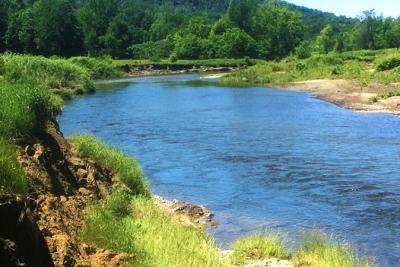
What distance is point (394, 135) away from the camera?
36.2 m

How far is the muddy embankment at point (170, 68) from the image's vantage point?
128025 millimetres

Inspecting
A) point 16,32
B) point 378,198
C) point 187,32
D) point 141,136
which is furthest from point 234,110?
point 187,32

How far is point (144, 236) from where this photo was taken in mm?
13125

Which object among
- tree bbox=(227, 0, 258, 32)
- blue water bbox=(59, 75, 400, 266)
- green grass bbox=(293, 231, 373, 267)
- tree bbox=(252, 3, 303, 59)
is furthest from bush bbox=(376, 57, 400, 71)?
tree bbox=(227, 0, 258, 32)

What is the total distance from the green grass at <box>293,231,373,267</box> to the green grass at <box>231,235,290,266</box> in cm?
46

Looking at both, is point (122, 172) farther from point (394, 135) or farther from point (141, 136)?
point (394, 135)

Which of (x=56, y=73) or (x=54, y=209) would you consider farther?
(x=56, y=73)

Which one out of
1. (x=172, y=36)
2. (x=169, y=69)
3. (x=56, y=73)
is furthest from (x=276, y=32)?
(x=56, y=73)

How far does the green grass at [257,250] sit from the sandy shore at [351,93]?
35.2m

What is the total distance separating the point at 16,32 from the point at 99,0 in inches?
1926

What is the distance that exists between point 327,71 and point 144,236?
78945mm

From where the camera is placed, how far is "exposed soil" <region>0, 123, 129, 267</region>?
8.89 m

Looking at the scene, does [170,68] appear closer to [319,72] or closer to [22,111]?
[319,72]

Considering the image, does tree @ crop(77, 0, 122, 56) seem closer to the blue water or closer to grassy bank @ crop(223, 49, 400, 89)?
grassy bank @ crop(223, 49, 400, 89)
